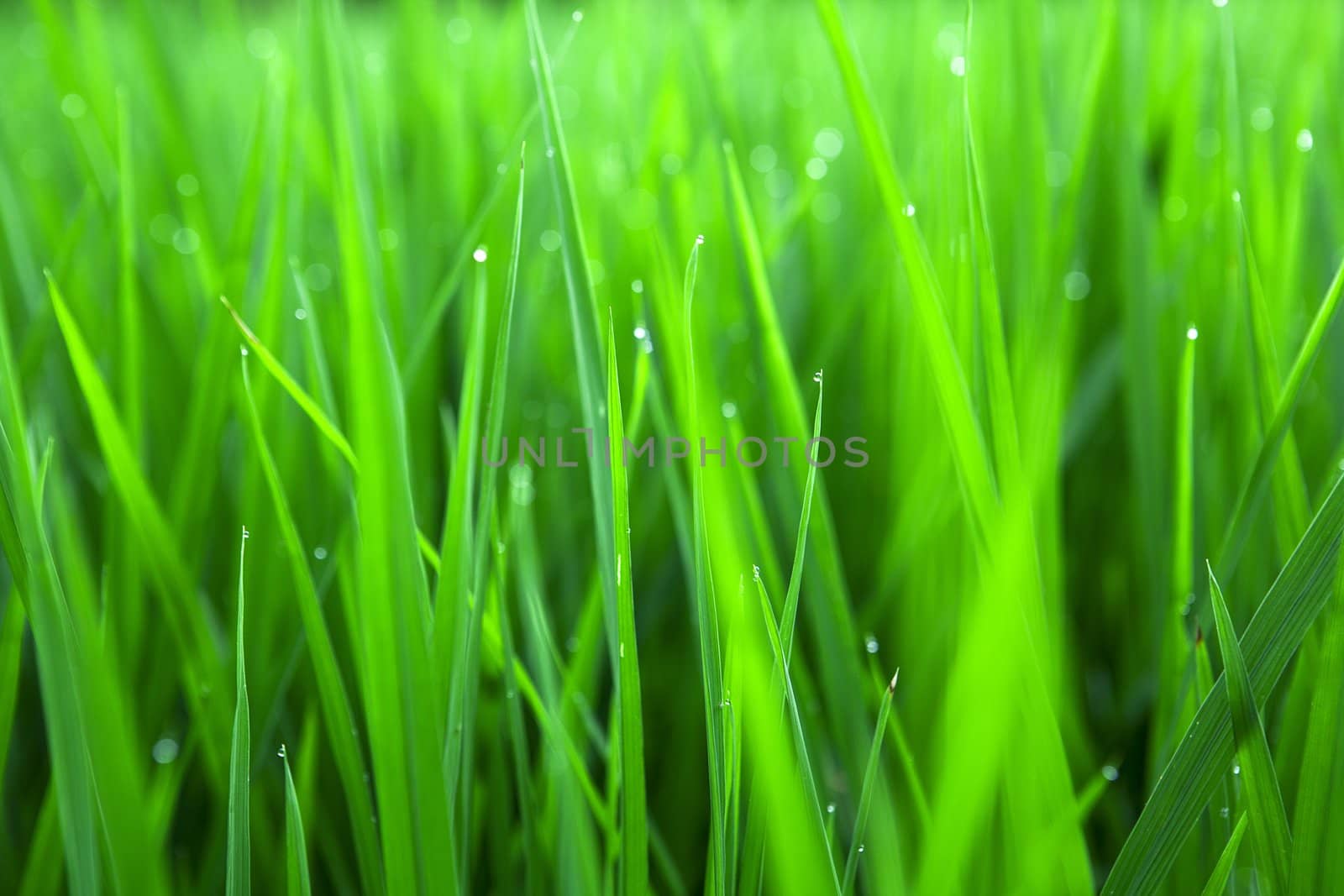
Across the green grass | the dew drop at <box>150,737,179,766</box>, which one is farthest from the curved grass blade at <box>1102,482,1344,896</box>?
the dew drop at <box>150,737,179,766</box>

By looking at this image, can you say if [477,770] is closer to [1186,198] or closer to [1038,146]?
[1038,146]

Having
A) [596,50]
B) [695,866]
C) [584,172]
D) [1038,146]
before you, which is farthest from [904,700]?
[596,50]

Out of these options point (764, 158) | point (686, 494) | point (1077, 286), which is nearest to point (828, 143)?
A: point (764, 158)

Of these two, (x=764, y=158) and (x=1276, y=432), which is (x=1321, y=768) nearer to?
(x=1276, y=432)

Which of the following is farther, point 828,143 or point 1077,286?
point 828,143

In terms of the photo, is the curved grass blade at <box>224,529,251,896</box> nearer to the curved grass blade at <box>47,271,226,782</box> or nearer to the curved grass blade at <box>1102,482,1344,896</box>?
the curved grass blade at <box>47,271,226,782</box>

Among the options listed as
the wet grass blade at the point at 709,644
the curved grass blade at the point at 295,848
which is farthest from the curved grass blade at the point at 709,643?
the curved grass blade at the point at 295,848

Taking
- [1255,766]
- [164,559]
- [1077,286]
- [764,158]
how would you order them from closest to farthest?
[1255,766] < [164,559] < [1077,286] < [764,158]

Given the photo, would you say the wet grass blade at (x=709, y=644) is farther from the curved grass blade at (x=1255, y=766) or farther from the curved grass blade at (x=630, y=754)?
the curved grass blade at (x=1255, y=766)
